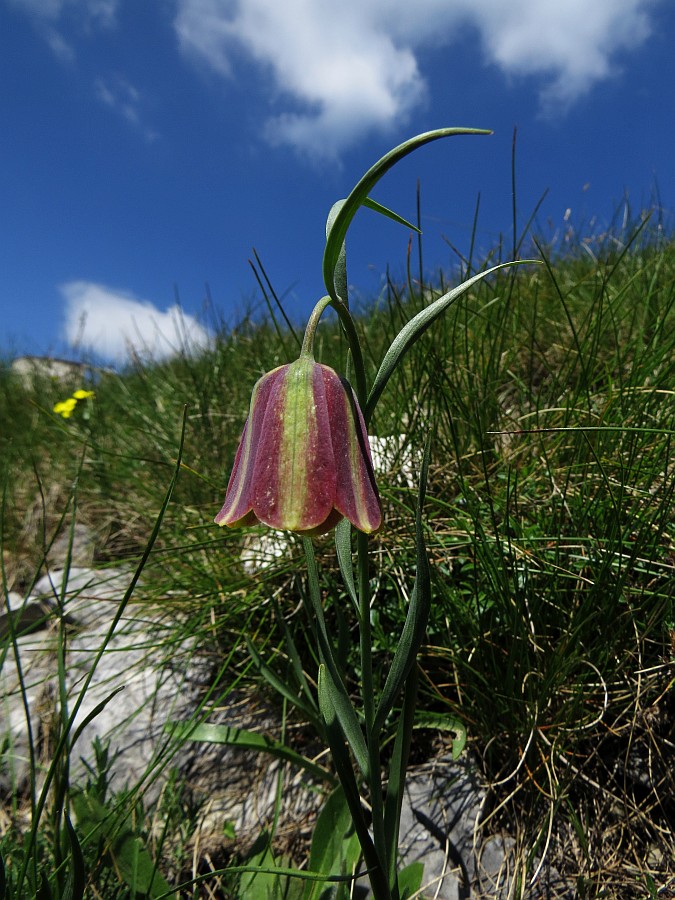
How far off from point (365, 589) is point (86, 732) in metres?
1.14

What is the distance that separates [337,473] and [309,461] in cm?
3

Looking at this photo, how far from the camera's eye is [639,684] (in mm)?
988

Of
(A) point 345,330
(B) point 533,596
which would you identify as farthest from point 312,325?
(B) point 533,596

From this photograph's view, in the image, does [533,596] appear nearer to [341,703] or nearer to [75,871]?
[341,703]

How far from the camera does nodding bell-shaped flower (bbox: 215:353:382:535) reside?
0.63m

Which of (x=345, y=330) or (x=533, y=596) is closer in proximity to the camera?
(x=345, y=330)

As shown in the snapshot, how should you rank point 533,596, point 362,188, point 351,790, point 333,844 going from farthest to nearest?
point 533,596
point 333,844
point 351,790
point 362,188

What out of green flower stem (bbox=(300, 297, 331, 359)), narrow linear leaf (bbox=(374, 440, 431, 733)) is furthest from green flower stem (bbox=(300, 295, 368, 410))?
narrow linear leaf (bbox=(374, 440, 431, 733))

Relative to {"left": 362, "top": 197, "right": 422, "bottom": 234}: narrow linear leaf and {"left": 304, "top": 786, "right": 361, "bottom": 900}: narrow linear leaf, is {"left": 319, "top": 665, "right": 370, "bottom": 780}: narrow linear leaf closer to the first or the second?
{"left": 304, "top": 786, "right": 361, "bottom": 900}: narrow linear leaf

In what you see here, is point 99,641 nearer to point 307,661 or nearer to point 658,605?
point 307,661

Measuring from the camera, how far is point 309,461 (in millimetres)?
641

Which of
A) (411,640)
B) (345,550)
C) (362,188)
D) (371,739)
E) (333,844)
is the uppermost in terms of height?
(362,188)

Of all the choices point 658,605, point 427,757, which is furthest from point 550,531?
point 427,757

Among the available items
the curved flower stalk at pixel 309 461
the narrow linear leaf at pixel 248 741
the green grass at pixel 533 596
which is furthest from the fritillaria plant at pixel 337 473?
the narrow linear leaf at pixel 248 741
